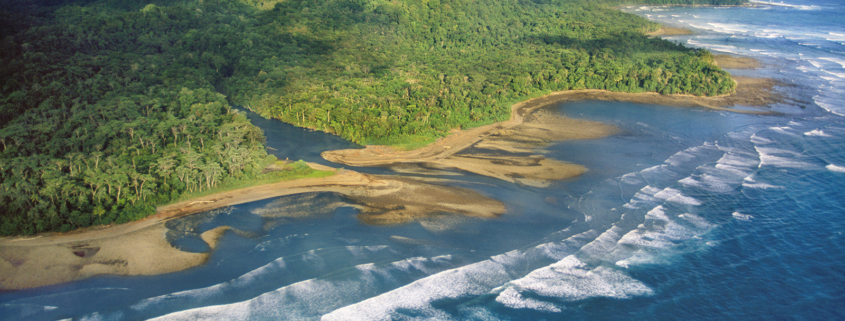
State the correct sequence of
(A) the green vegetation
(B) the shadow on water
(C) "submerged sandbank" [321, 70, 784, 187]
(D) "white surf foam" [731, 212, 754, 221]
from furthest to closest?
(B) the shadow on water < (C) "submerged sandbank" [321, 70, 784, 187] < (A) the green vegetation < (D) "white surf foam" [731, 212, 754, 221]

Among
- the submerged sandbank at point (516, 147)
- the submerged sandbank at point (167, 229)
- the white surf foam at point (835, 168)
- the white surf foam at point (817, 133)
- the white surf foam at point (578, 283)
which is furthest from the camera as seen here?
the white surf foam at point (817, 133)

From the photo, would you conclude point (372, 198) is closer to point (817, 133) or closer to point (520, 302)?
point (520, 302)

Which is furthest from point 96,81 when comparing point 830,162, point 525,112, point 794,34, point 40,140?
point 794,34

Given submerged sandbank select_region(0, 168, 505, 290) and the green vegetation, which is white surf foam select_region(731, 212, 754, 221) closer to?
submerged sandbank select_region(0, 168, 505, 290)

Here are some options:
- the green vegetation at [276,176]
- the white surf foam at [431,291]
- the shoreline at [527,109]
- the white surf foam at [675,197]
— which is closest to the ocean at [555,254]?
the white surf foam at [431,291]

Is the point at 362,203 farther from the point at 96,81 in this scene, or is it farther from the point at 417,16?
the point at 417,16

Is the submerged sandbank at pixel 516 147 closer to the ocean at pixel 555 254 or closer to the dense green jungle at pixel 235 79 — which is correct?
the ocean at pixel 555 254

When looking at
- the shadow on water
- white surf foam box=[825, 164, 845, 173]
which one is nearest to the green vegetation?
the shadow on water
